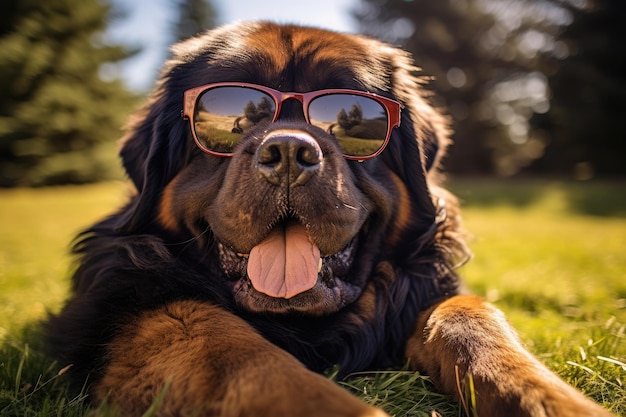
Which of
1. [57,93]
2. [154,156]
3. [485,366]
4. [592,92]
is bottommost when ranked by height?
[57,93]

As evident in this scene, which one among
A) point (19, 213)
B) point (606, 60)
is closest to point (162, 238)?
point (19, 213)

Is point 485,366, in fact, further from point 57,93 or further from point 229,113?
point 57,93

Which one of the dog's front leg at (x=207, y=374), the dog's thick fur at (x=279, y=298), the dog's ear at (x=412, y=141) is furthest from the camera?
the dog's ear at (x=412, y=141)

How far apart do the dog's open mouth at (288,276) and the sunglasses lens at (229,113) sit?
47 centimetres

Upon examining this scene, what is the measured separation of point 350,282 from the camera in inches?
82.2

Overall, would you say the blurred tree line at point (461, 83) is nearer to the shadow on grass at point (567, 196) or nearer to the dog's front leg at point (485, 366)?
the shadow on grass at point (567, 196)

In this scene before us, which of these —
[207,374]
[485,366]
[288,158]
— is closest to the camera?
[207,374]

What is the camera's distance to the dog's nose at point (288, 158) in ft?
5.70

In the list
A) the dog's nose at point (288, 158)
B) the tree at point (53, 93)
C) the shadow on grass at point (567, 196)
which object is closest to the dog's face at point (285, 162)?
the dog's nose at point (288, 158)

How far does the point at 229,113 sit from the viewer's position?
2117mm

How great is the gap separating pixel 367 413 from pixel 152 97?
6.83 feet

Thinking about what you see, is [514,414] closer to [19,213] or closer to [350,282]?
[350,282]

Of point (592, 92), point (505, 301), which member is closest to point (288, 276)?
point (505, 301)

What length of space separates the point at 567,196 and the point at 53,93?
17483 mm
